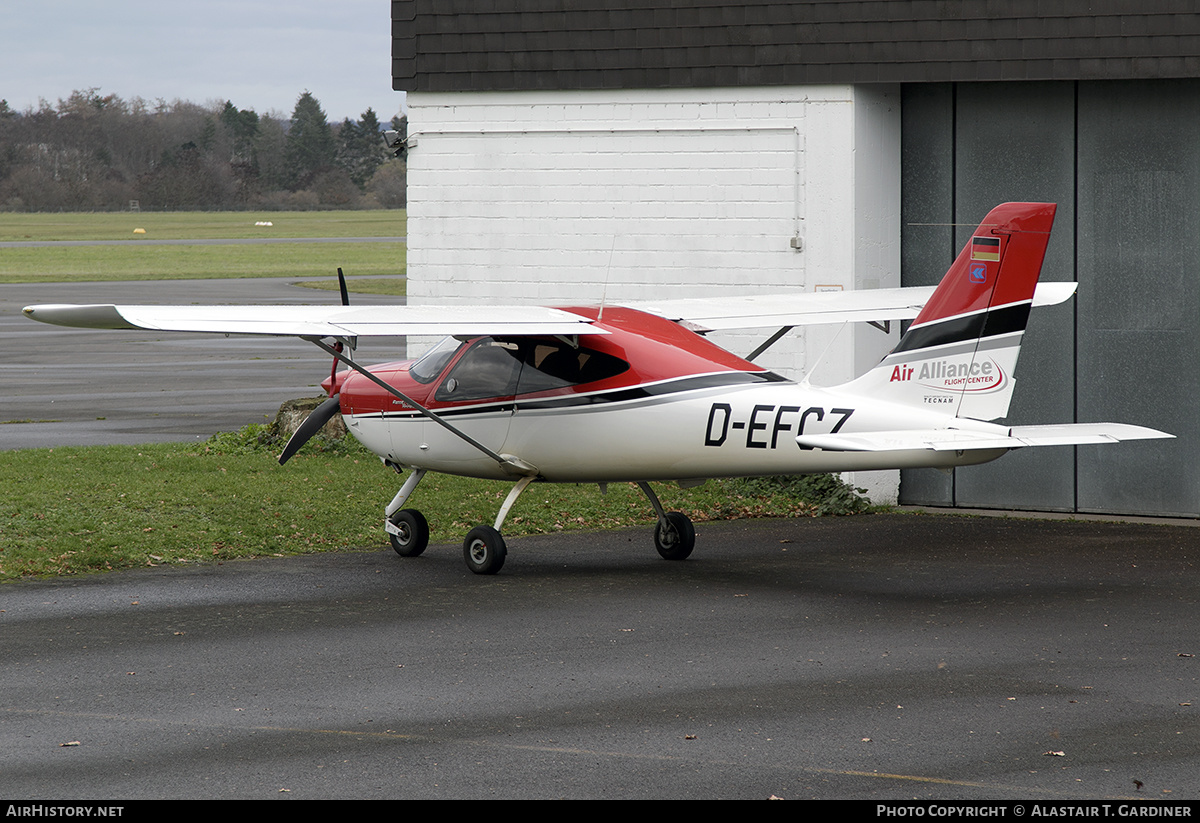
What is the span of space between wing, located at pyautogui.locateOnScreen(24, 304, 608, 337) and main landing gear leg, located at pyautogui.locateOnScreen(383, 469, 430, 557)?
165 centimetres

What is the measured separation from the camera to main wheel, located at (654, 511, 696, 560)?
38.8 ft

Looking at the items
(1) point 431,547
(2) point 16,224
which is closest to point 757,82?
(1) point 431,547

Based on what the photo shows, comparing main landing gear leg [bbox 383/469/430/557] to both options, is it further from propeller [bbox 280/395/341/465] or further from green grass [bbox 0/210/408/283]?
green grass [bbox 0/210/408/283]

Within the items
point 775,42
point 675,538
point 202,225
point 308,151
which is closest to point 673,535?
point 675,538

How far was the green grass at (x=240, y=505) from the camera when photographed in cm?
1196

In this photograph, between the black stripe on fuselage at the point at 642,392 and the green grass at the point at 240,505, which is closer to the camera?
the black stripe on fuselage at the point at 642,392

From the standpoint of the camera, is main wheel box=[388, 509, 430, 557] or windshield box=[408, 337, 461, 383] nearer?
windshield box=[408, 337, 461, 383]

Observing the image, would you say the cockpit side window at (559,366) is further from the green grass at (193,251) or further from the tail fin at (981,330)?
the green grass at (193,251)

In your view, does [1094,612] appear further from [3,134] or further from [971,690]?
[3,134]

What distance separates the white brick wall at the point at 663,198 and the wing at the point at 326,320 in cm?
434

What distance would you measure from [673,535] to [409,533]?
6.55ft

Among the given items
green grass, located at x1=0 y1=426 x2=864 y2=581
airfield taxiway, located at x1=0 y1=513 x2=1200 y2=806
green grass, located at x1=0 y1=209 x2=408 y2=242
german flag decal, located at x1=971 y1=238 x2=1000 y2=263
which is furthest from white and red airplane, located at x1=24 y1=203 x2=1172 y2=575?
green grass, located at x1=0 y1=209 x2=408 y2=242

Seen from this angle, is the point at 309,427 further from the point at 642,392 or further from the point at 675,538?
the point at 675,538

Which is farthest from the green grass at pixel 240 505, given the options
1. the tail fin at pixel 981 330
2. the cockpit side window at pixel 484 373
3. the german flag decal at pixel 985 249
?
the german flag decal at pixel 985 249
